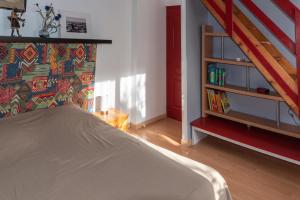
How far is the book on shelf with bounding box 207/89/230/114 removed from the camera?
9.85ft

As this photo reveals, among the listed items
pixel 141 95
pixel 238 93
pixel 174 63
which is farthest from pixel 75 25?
pixel 238 93

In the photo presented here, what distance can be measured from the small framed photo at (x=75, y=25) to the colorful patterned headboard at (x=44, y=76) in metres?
0.15

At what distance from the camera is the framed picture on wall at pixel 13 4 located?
7.07 ft

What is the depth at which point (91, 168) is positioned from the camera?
139 cm

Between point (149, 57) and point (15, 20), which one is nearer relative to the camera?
point (15, 20)

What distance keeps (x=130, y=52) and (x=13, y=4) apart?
5.29ft

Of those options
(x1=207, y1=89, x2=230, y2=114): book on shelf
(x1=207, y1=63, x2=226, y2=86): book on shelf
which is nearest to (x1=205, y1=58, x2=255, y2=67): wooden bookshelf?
(x1=207, y1=63, x2=226, y2=86): book on shelf

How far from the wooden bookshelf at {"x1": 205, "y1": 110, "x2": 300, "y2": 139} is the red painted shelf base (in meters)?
0.11

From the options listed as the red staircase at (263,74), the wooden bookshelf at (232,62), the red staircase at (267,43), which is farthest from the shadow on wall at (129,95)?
the red staircase at (267,43)

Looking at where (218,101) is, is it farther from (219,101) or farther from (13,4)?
(13,4)

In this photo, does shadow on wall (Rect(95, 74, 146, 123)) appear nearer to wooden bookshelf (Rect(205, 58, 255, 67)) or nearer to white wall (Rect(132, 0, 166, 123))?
white wall (Rect(132, 0, 166, 123))

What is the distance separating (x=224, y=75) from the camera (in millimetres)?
2967

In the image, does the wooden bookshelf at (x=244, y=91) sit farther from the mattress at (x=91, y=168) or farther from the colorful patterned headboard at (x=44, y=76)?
the colorful patterned headboard at (x=44, y=76)

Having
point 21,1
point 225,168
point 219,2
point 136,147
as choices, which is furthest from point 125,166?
point 219,2
